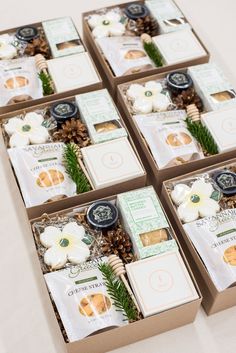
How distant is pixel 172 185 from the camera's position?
1.32 meters

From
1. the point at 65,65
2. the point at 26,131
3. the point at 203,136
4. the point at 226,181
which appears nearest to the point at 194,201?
the point at 226,181

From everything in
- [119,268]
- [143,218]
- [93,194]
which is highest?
[93,194]

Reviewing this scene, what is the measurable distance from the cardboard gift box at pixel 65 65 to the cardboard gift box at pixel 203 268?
44cm

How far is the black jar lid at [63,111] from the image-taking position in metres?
1.43

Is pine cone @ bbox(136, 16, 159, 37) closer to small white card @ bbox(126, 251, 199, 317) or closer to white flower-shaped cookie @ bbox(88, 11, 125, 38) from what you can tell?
white flower-shaped cookie @ bbox(88, 11, 125, 38)

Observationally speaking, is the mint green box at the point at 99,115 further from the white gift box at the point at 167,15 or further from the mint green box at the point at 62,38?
the white gift box at the point at 167,15

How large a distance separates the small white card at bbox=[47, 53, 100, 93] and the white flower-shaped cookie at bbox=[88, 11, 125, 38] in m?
0.14

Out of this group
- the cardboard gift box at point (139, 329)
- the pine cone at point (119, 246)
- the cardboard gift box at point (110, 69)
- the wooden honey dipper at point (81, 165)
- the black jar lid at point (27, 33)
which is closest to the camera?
the cardboard gift box at point (139, 329)

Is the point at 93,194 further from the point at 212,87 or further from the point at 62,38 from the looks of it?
the point at 62,38

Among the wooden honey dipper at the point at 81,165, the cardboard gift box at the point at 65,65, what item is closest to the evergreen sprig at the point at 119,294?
the wooden honey dipper at the point at 81,165

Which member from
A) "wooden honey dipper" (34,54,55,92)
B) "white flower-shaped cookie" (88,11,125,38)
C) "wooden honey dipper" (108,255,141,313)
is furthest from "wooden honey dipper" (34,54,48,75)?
"wooden honey dipper" (108,255,141,313)

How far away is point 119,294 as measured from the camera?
1.11 m

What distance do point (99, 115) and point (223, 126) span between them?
1.16ft

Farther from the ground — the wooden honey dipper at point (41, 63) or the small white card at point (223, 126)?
the wooden honey dipper at point (41, 63)
